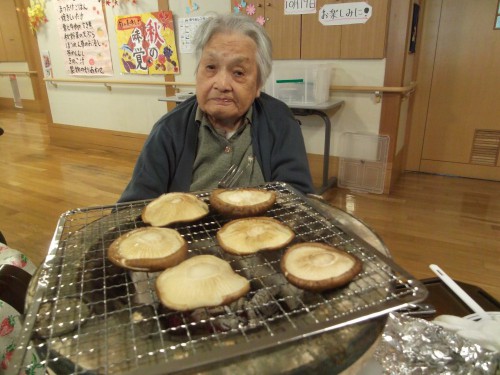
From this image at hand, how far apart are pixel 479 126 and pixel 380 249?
2.88 meters

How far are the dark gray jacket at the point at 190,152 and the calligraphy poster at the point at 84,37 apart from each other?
3.16m

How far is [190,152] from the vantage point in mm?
1231

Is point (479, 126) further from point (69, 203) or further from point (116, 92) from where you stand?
point (116, 92)

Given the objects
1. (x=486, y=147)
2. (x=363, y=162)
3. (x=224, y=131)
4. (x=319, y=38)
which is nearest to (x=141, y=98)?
(x=319, y=38)

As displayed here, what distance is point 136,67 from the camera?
3.76 m

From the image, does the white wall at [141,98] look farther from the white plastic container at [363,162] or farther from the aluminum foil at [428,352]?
the aluminum foil at [428,352]

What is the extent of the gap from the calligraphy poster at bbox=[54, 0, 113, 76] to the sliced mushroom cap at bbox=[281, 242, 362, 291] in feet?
12.9

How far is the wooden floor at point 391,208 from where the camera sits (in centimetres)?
198

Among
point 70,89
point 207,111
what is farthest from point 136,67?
point 207,111

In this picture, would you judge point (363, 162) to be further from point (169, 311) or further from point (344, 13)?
point (169, 311)

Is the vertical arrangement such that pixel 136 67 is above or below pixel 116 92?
above

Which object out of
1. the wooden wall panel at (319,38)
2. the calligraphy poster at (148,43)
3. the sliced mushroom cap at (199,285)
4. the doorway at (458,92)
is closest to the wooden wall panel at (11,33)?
the calligraphy poster at (148,43)

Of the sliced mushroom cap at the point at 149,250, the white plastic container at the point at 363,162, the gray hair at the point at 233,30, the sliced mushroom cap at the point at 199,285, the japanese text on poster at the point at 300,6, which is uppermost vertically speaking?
the japanese text on poster at the point at 300,6

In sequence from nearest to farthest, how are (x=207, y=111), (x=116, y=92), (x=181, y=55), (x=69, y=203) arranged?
(x=207, y=111)
(x=69, y=203)
(x=181, y=55)
(x=116, y=92)
